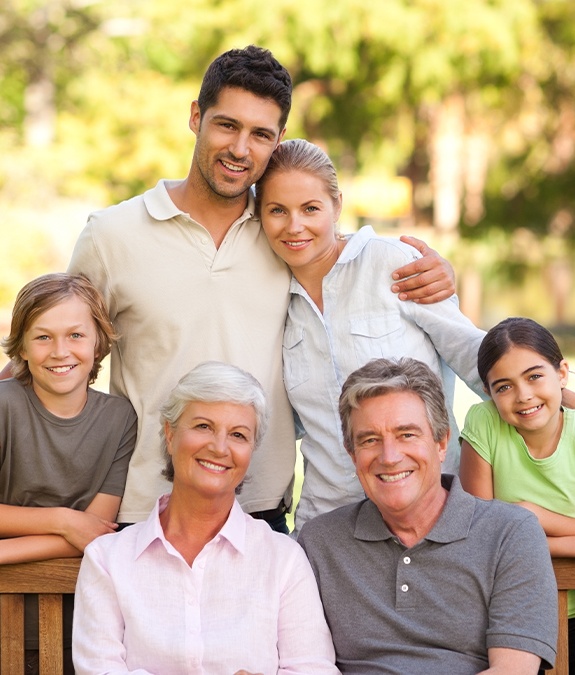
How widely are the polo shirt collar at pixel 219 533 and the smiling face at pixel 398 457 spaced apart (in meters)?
0.34

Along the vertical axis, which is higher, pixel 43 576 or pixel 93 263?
pixel 93 263

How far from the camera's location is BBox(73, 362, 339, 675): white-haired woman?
8.18 ft

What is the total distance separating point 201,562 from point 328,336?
80 centimetres

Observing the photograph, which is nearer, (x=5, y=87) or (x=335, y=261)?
(x=335, y=261)

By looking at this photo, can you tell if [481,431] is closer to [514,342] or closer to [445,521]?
[514,342]

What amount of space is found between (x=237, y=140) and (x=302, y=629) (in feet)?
4.54

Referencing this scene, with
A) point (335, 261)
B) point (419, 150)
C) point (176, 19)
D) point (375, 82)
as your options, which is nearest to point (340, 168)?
point (419, 150)

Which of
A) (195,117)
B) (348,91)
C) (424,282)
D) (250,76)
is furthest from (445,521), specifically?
(348,91)

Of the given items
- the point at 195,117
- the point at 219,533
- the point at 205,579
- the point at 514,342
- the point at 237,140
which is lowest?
the point at 205,579

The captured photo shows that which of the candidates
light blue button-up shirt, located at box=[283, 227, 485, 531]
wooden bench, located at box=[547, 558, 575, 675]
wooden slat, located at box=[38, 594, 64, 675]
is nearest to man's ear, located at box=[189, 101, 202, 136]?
light blue button-up shirt, located at box=[283, 227, 485, 531]

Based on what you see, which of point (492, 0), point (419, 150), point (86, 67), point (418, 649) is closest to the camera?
point (418, 649)

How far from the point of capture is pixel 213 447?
2.55 m

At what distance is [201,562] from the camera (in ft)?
8.41

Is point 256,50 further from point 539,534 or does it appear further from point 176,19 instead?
point 176,19
